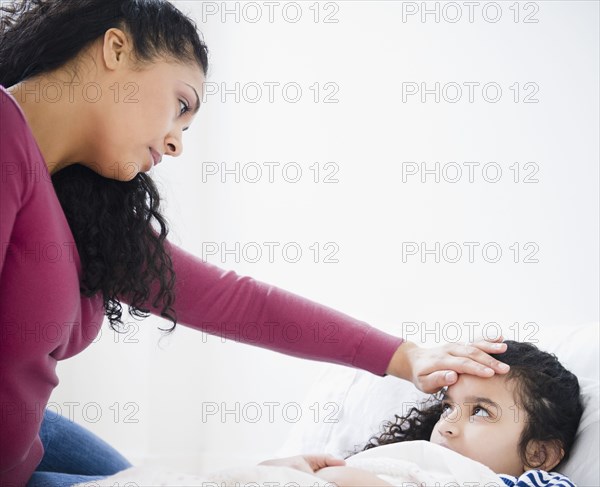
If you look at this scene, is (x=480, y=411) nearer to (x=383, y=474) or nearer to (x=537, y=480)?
(x=537, y=480)

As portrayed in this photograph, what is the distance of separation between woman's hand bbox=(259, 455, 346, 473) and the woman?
0.97 ft

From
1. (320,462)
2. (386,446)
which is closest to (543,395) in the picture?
(386,446)

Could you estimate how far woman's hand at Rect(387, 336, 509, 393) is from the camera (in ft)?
3.96

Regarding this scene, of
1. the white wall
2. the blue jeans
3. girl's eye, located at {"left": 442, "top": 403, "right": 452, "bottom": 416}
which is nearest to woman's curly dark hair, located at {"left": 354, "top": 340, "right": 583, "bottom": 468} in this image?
girl's eye, located at {"left": 442, "top": 403, "right": 452, "bottom": 416}

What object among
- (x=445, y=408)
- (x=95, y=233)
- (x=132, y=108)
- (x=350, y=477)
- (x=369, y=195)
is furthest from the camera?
(x=369, y=195)

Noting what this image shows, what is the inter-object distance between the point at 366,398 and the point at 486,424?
320 mm

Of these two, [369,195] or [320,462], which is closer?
[320,462]

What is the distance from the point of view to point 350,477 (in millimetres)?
935

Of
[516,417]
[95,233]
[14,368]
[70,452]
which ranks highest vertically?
[95,233]

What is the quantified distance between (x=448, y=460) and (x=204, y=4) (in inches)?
83.1

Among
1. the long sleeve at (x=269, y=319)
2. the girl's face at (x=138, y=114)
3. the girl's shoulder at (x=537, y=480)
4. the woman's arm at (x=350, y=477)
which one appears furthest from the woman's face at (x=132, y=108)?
the girl's shoulder at (x=537, y=480)

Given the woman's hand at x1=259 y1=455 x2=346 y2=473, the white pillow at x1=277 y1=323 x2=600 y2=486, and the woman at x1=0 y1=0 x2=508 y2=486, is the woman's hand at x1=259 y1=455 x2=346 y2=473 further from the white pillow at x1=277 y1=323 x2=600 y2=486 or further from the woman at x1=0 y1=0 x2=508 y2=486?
the white pillow at x1=277 y1=323 x2=600 y2=486

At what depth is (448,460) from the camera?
1037mm

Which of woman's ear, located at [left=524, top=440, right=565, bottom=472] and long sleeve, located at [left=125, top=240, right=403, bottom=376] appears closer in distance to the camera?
woman's ear, located at [left=524, top=440, right=565, bottom=472]
